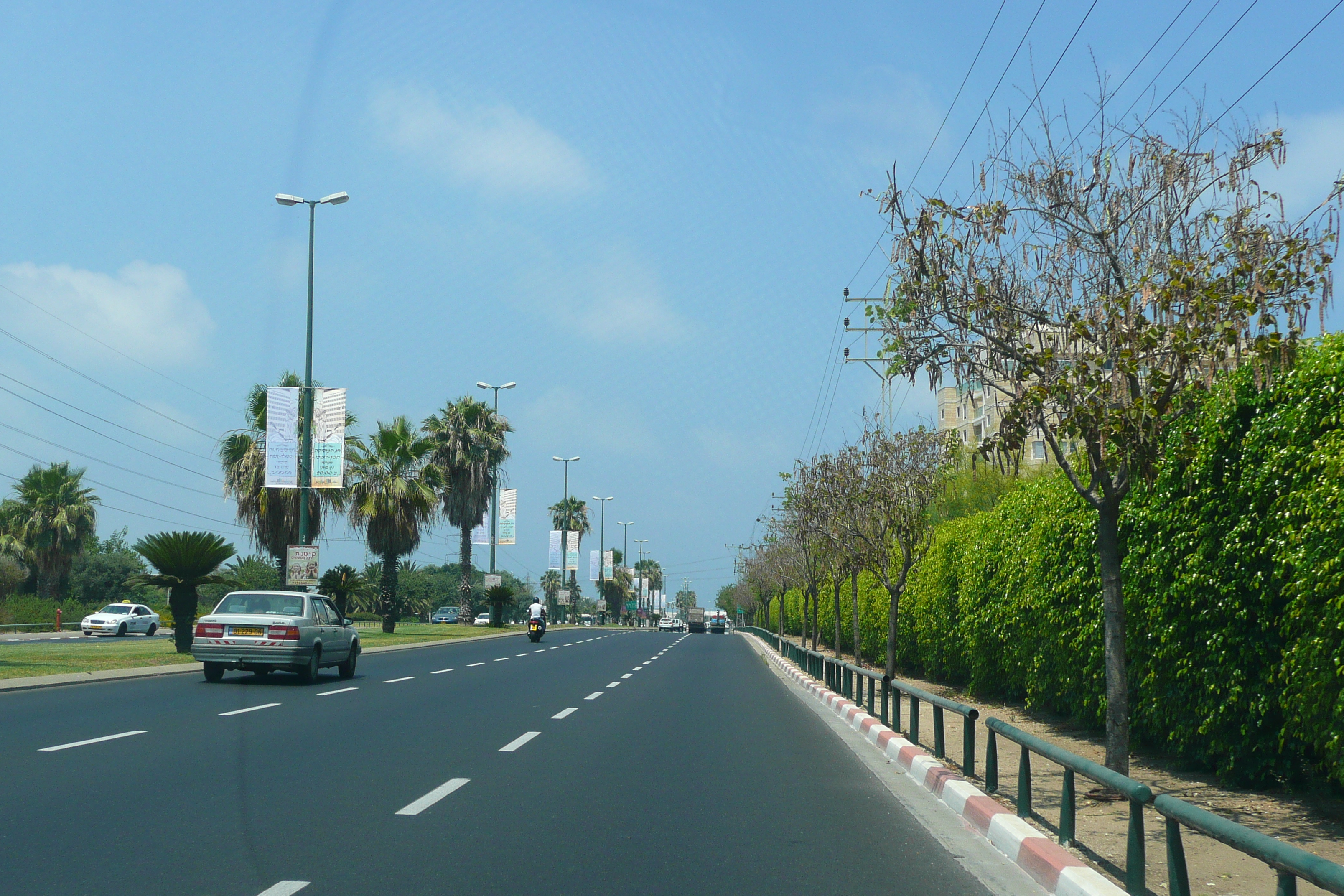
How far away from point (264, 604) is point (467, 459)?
3801 centimetres

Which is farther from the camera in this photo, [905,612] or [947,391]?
[947,391]

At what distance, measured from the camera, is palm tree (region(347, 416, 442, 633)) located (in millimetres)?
50625

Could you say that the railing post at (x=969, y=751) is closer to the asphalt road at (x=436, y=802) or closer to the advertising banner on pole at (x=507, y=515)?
the asphalt road at (x=436, y=802)

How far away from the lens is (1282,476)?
806 cm

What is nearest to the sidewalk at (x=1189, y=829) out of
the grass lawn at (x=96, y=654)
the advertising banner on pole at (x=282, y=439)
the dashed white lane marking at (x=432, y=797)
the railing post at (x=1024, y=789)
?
the railing post at (x=1024, y=789)

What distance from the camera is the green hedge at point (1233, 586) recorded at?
7.50 metres

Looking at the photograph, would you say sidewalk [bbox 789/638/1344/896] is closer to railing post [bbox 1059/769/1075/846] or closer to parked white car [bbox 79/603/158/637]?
railing post [bbox 1059/769/1075/846]

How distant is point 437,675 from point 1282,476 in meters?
19.1

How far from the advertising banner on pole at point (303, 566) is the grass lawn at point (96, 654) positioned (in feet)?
10.9

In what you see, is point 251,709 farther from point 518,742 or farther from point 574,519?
point 574,519

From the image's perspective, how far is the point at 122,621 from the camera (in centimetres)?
4728

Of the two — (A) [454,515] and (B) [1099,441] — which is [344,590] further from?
(B) [1099,441]

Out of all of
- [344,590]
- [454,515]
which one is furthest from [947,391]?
[344,590]

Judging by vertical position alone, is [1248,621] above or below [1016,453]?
below
